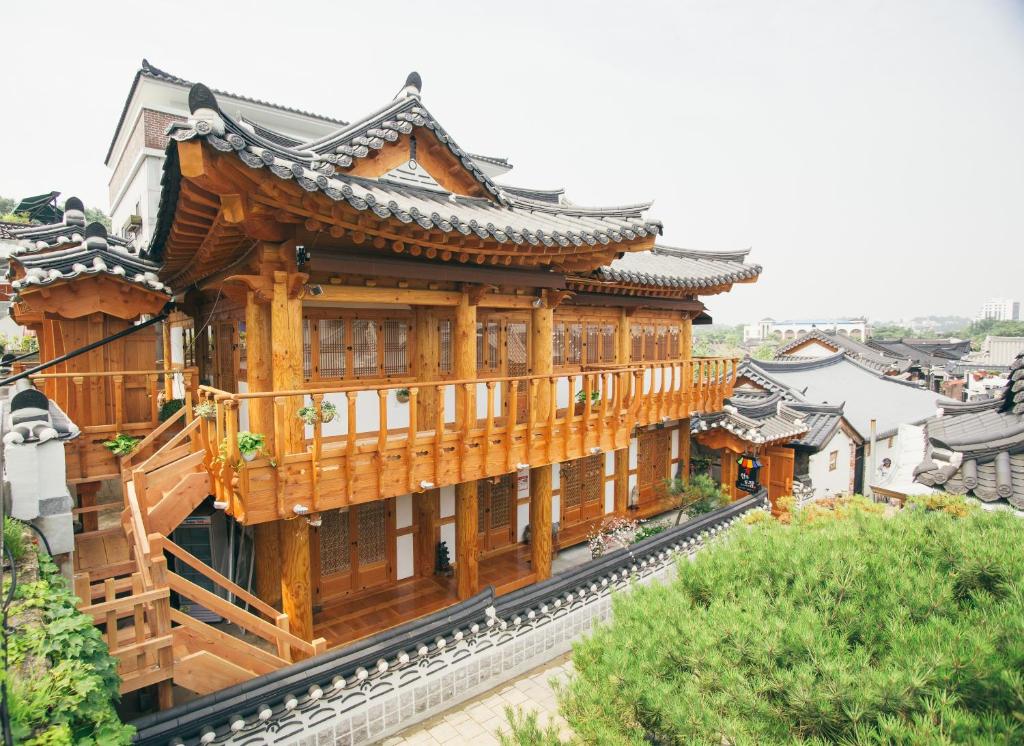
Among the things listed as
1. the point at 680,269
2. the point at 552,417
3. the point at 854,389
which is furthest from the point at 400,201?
the point at 854,389

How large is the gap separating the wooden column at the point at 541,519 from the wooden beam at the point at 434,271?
3.35 meters

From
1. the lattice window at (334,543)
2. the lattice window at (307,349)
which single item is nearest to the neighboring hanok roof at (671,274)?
the lattice window at (307,349)

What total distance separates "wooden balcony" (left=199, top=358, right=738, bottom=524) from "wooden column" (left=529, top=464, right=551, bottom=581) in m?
1.00

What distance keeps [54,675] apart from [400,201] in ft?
19.3

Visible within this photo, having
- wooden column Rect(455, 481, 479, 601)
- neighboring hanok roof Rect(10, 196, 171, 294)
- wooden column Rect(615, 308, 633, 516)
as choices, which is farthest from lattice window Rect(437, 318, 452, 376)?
wooden column Rect(615, 308, 633, 516)

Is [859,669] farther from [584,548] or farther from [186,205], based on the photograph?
[584,548]

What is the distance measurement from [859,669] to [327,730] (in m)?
5.32

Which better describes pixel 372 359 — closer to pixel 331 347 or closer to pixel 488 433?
pixel 331 347

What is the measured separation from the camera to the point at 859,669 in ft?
8.32

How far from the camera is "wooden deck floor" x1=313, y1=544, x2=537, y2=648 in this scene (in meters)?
8.18

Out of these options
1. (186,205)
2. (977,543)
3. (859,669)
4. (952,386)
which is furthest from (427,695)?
(952,386)

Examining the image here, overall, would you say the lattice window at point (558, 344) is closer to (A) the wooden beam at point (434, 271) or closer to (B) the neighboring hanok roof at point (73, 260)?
(A) the wooden beam at point (434, 271)

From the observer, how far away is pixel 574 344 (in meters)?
12.0

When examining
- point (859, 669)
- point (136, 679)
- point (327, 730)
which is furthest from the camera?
point (327, 730)
